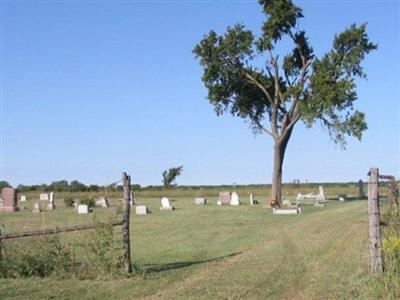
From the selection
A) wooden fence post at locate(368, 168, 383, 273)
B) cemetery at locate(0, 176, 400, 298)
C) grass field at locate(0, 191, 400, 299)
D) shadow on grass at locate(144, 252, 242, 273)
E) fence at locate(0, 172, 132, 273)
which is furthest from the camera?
shadow on grass at locate(144, 252, 242, 273)

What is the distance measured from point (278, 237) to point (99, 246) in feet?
27.6

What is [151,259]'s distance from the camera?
50.1 ft

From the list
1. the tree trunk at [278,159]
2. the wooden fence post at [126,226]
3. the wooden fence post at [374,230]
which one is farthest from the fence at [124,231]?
the tree trunk at [278,159]

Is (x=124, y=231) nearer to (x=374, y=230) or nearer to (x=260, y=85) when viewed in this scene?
(x=374, y=230)

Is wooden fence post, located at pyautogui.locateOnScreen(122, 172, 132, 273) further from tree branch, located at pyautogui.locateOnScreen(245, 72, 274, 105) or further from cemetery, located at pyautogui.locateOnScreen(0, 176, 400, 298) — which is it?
tree branch, located at pyautogui.locateOnScreen(245, 72, 274, 105)

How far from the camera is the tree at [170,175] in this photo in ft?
313

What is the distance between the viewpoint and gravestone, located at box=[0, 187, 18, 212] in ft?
137

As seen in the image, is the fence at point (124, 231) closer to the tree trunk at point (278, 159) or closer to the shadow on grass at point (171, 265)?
the shadow on grass at point (171, 265)

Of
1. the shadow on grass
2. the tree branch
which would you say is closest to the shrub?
the shadow on grass

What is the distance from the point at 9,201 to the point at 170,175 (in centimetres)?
5412

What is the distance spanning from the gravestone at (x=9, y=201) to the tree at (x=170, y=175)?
53.0 meters

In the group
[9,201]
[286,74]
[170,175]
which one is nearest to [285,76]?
[286,74]

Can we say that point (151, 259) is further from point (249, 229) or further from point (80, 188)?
point (80, 188)

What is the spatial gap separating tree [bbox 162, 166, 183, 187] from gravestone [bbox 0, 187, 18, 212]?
53.0 meters
